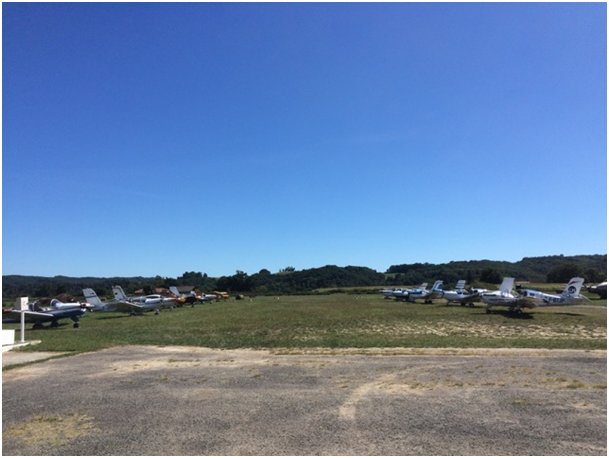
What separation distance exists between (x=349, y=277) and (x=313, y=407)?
13339 cm

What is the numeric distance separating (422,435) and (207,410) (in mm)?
3240

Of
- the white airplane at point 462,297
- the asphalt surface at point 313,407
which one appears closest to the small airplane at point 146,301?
the white airplane at point 462,297

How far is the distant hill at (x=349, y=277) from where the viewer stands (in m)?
106

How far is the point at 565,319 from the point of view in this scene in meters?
25.3

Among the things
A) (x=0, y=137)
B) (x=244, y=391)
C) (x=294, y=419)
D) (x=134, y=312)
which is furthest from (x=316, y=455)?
(x=134, y=312)

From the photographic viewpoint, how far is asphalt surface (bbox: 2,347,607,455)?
5633mm

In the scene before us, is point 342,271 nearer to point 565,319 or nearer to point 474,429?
point 565,319

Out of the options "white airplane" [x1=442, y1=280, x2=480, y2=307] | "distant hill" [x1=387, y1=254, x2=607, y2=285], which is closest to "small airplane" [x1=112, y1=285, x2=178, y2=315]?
"white airplane" [x1=442, y1=280, x2=480, y2=307]

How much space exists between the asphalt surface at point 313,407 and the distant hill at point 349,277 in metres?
93.0

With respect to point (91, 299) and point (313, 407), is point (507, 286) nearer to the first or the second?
point (313, 407)

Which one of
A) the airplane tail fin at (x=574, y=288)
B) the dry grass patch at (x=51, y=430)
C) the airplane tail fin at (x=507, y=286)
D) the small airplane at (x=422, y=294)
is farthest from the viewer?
the small airplane at (x=422, y=294)

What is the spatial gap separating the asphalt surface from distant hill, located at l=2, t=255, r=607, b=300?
9300cm

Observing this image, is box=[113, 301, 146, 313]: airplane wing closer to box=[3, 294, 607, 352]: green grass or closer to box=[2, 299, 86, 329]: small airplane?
box=[2, 299, 86, 329]: small airplane

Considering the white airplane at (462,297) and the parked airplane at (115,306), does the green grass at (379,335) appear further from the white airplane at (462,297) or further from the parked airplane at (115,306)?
Answer: the parked airplane at (115,306)
